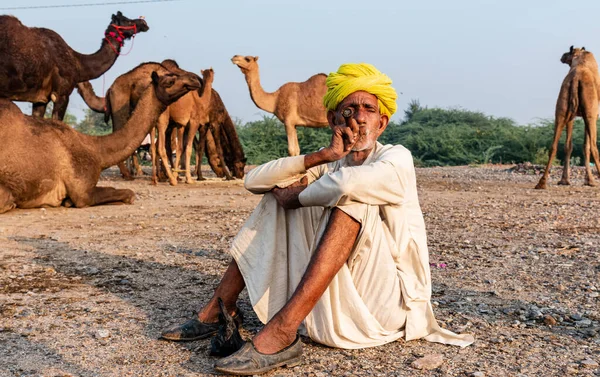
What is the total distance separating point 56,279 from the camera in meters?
4.41

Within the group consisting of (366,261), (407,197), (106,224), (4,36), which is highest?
(4,36)

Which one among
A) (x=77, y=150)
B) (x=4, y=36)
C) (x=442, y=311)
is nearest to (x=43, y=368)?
(x=442, y=311)

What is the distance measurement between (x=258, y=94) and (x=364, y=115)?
409 inches

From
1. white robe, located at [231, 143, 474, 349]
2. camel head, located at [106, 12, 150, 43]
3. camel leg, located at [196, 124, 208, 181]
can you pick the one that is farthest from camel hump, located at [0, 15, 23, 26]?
white robe, located at [231, 143, 474, 349]

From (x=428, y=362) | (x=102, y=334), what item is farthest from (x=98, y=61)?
(x=428, y=362)

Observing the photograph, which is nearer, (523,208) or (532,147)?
(523,208)

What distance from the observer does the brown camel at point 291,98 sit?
519 inches

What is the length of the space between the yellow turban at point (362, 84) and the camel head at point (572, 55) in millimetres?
9547

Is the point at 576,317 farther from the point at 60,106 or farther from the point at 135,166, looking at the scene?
the point at 135,166

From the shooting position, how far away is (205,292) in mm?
4129

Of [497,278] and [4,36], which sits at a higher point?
Result: [4,36]

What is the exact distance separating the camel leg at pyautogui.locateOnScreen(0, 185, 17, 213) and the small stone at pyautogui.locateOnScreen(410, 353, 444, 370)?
20.1 feet

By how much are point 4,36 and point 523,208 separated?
9.25 metres

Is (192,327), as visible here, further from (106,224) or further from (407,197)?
(106,224)
